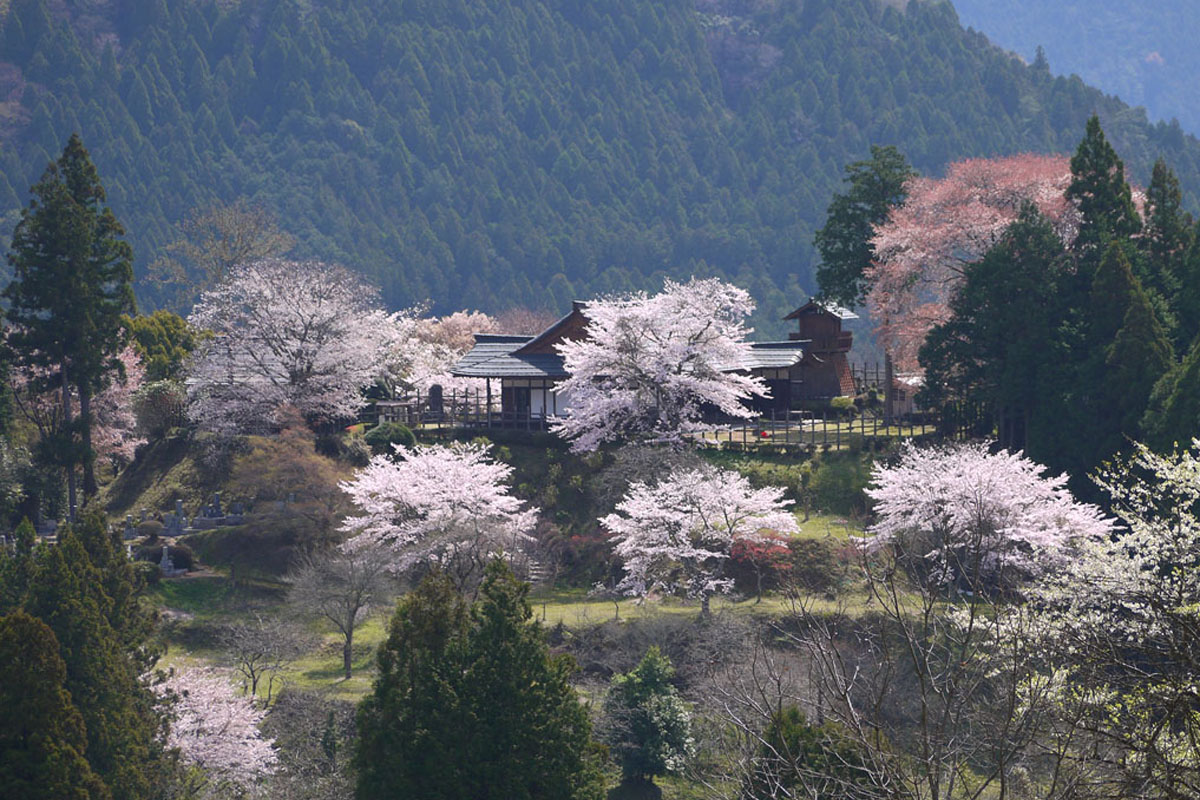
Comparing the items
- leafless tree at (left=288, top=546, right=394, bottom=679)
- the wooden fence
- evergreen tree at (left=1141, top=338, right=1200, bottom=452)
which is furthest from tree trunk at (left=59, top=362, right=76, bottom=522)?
evergreen tree at (left=1141, top=338, right=1200, bottom=452)

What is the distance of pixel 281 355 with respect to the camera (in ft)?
166

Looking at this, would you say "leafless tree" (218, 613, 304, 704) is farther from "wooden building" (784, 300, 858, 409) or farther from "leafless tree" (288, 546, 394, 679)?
"wooden building" (784, 300, 858, 409)

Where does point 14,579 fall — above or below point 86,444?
below

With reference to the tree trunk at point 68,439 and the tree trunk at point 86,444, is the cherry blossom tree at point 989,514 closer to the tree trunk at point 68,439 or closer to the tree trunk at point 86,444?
the tree trunk at point 86,444

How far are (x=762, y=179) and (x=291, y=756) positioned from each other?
14060 centimetres

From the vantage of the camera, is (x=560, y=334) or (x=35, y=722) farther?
(x=560, y=334)

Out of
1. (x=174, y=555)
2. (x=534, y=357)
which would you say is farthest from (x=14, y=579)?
(x=534, y=357)

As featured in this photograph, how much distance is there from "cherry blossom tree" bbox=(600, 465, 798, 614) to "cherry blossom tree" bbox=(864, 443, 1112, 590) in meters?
3.13

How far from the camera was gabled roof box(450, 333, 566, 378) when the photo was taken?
49.3 metres

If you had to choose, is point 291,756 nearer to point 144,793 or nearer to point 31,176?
point 144,793

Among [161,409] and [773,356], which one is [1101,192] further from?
[161,409]

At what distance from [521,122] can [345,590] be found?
488ft

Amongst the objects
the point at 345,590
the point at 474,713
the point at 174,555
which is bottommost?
the point at 474,713

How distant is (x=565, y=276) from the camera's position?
15150cm
